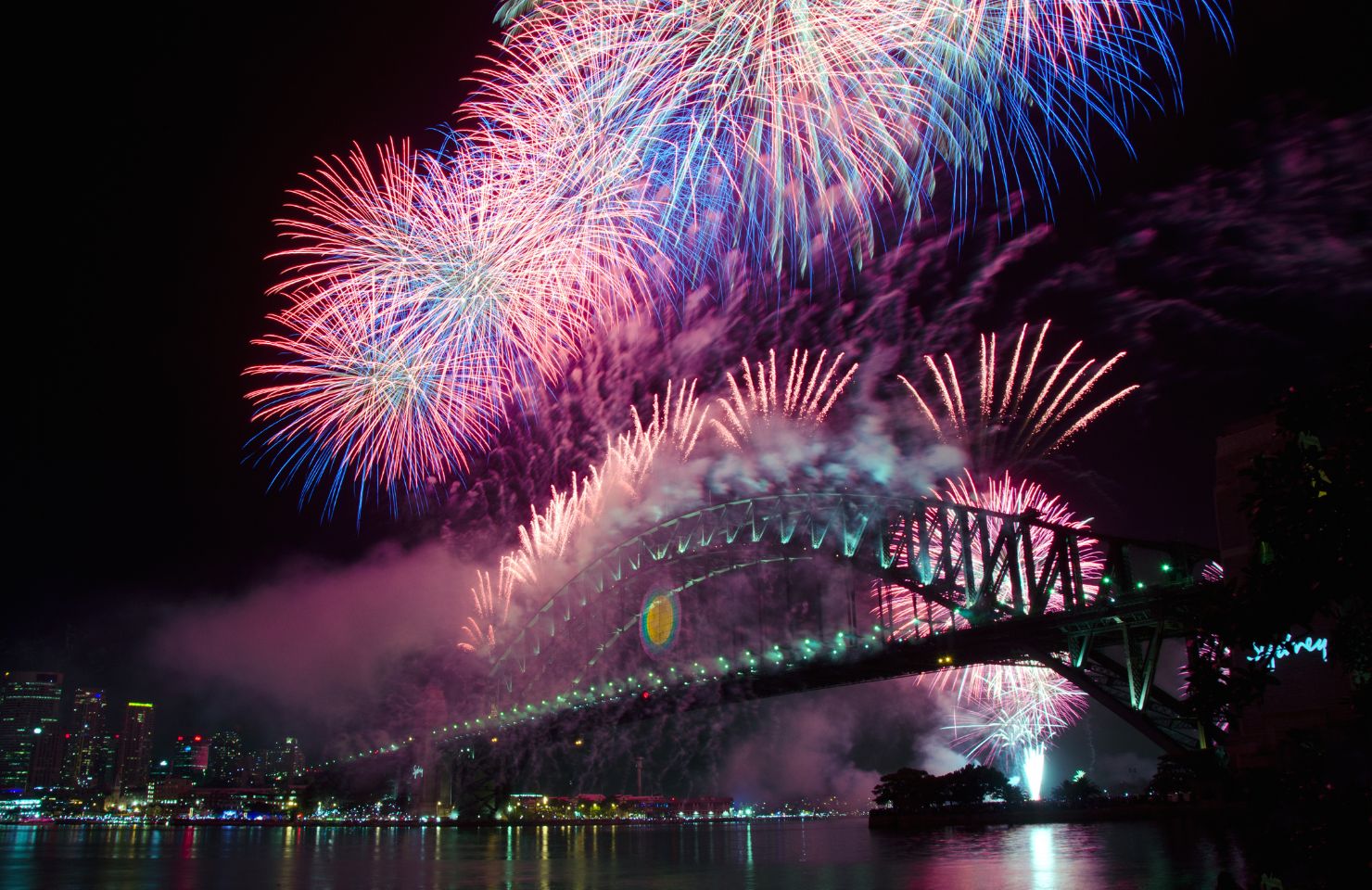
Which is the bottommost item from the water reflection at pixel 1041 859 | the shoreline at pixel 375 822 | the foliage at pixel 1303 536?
the shoreline at pixel 375 822

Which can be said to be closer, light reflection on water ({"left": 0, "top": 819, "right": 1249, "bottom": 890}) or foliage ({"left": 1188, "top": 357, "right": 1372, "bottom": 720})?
foliage ({"left": 1188, "top": 357, "right": 1372, "bottom": 720})

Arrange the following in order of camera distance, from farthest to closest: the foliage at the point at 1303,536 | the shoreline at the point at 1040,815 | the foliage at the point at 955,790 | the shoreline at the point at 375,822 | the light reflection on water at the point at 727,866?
the shoreline at the point at 375,822 → the foliage at the point at 955,790 → the shoreline at the point at 1040,815 → the light reflection on water at the point at 727,866 → the foliage at the point at 1303,536

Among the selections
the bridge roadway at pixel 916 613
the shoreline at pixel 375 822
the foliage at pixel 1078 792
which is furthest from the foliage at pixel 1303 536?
the shoreline at pixel 375 822

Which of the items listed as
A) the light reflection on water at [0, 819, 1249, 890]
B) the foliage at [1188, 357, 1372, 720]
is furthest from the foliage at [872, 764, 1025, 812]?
the foliage at [1188, 357, 1372, 720]

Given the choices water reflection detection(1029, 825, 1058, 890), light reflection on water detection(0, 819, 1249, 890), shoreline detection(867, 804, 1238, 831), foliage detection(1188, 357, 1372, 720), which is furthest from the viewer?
shoreline detection(867, 804, 1238, 831)

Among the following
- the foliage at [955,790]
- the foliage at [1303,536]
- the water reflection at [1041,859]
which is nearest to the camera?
the foliage at [1303,536]

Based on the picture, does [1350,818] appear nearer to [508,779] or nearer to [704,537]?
[704,537]

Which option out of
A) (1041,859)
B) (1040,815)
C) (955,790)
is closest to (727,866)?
(1041,859)

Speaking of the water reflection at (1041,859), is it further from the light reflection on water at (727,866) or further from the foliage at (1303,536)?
the foliage at (1303,536)

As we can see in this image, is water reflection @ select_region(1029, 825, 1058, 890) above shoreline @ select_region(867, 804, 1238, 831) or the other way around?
above

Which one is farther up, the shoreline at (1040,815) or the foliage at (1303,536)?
the foliage at (1303,536)

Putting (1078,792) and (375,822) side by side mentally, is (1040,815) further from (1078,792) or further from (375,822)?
(375,822)

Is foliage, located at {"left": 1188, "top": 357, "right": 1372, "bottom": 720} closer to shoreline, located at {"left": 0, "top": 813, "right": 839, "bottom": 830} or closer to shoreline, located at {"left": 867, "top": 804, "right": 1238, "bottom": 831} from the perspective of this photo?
shoreline, located at {"left": 867, "top": 804, "right": 1238, "bottom": 831}
